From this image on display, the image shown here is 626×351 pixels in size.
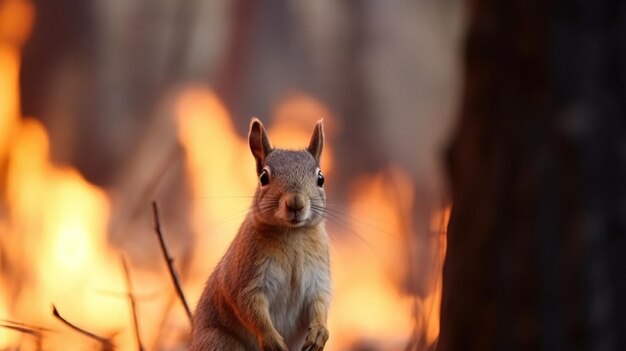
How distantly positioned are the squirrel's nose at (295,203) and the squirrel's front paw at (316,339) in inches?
10.7

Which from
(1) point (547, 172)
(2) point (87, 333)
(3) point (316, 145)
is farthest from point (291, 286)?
(1) point (547, 172)

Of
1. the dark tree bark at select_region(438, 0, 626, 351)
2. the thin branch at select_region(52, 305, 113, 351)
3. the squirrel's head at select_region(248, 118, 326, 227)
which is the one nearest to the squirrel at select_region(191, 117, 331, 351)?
the squirrel's head at select_region(248, 118, 326, 227)

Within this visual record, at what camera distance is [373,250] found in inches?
179

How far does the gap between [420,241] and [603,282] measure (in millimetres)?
3071

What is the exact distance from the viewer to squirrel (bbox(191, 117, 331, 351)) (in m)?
2.50

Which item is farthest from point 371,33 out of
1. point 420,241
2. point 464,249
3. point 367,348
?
point 464,249

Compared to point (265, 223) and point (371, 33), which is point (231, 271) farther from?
point (371, 33)

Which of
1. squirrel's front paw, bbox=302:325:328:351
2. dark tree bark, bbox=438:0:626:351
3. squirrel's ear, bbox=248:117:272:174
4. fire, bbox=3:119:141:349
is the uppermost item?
fire, bbox=3:119:141:349

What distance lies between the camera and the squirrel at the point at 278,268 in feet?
8.21

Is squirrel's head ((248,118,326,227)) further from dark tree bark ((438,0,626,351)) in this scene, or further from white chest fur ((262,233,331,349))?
dark tree bark ((438,0,626,351))

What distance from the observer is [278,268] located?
2578mm

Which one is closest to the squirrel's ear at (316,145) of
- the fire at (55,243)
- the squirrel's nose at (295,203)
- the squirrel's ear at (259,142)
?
the squirrel's ear at (259,142)

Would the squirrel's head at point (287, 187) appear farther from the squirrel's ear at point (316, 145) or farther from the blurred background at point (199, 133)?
the blurred background at point (199, 133)

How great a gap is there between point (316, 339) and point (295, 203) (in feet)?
0.98
